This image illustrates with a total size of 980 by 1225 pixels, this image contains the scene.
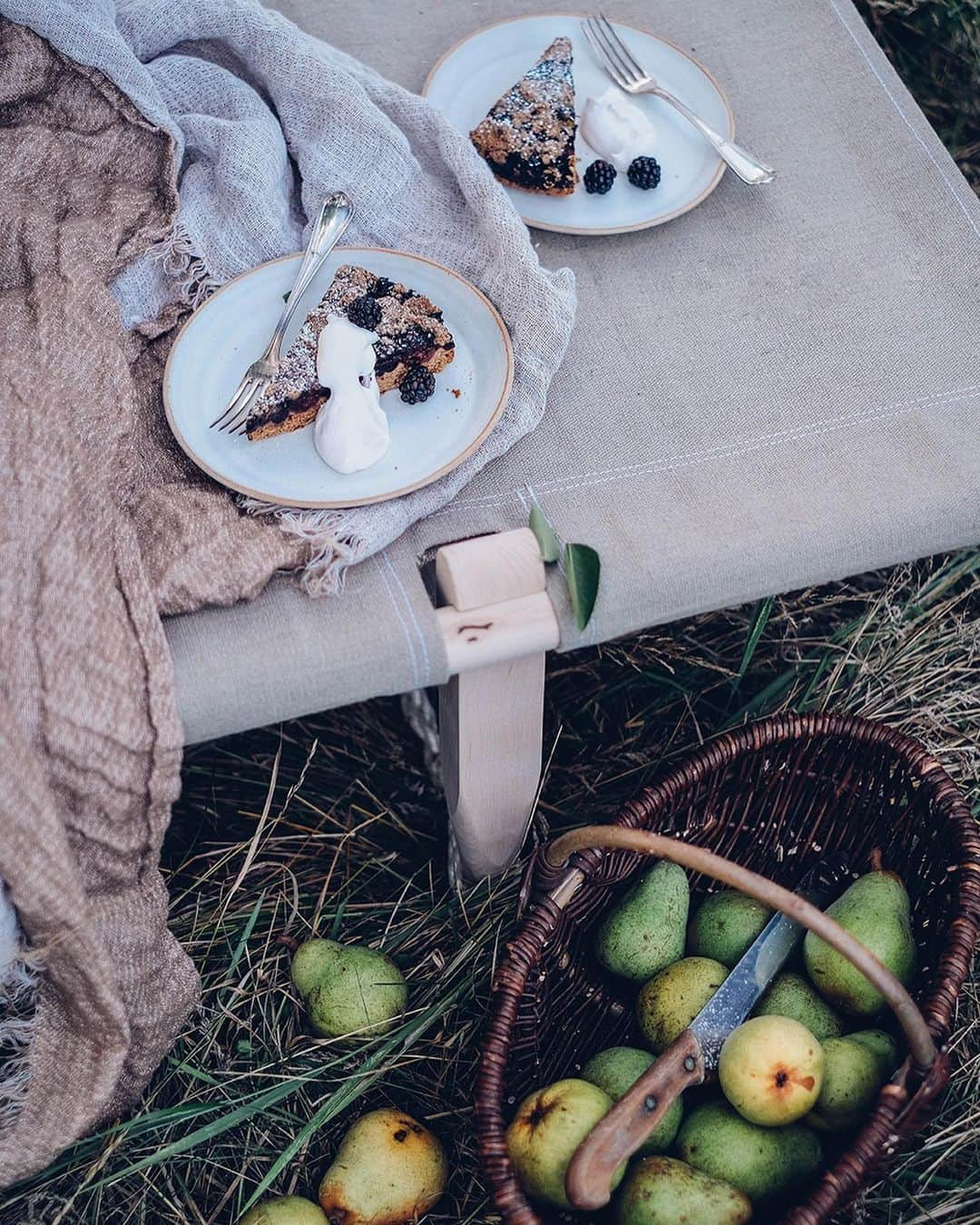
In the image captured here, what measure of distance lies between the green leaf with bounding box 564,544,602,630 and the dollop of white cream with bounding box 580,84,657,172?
532 millimetres

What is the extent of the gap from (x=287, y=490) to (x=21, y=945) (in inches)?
18.5

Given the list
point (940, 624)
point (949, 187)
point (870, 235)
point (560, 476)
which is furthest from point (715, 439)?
point (940, 624)

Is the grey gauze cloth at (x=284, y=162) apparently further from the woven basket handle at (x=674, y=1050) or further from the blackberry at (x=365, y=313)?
the woven basket handle at (x=674, y=1050)

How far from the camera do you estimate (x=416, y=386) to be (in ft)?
3.92

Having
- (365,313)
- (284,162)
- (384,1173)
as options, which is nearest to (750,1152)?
(384,1173)

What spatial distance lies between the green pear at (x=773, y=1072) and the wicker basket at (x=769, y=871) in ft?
0.20

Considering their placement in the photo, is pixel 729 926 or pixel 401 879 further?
pixel 401 879

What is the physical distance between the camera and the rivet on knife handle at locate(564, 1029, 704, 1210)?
0.99m

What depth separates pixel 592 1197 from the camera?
3.24 feet

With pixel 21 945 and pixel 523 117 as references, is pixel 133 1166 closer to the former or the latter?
pixel 21 945

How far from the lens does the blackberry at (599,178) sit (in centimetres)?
140

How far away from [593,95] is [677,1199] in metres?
1.18

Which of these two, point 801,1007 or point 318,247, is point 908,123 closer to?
point 318,247

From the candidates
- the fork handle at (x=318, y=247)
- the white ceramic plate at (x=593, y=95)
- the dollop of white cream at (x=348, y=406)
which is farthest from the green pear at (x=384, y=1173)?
the white ceramic plate at (x=593, y=95)
